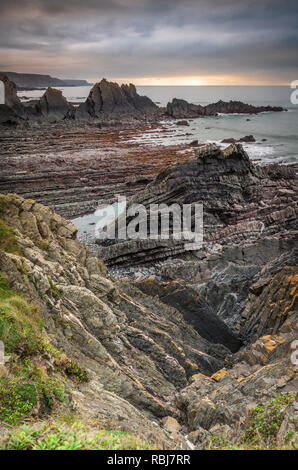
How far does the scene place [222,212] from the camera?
29.1m

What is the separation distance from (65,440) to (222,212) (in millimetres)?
26150

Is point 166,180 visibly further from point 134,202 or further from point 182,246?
point 182,246

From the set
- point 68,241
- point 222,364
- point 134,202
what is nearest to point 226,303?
point 222,364

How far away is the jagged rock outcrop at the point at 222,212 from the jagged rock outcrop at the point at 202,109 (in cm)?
10781

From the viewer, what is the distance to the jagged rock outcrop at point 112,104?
4518 inches

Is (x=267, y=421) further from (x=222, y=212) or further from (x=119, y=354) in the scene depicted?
(x=222, y=212)

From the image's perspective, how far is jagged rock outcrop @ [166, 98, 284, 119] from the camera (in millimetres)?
135137

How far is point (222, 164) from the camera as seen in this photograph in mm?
31625

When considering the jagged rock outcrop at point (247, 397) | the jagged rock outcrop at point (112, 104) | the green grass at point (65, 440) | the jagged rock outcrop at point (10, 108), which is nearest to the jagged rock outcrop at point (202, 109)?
the jagged rock outcrop at point (112, 104)

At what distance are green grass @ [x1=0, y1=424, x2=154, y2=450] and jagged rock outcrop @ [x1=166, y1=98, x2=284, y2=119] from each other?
136992 millimetres

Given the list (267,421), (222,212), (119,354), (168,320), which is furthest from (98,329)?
(222,212)

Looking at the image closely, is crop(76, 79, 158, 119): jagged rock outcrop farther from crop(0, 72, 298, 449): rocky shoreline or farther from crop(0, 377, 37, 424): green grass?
crop(0, 377, 37, 424): green grass

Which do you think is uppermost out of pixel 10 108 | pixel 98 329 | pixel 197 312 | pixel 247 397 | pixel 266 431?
pixel 10 108

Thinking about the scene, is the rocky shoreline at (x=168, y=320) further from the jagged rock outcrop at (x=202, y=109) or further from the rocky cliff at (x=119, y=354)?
the jagged rock outcrop at (x=202, y=109)
